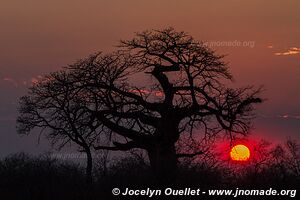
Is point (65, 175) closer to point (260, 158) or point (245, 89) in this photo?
point (245, 89)

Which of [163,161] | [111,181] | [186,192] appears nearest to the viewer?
[186,192]

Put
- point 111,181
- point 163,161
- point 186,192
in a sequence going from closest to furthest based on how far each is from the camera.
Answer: point 186,192
point 111,181
point 163,161

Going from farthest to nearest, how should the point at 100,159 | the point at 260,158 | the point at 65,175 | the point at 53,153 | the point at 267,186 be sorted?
1. the point at 260,158
2. the point at 100,159
3. the point at 53,153
4. the point at 65,175
5. the point at 267,186

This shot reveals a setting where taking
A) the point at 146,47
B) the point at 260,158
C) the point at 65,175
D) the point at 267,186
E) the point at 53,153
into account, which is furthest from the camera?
the point at 260,158

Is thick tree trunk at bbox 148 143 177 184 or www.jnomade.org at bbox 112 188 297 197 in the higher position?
thick tree trunk at bbox 148 143 177 184

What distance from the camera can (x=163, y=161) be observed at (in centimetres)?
2425

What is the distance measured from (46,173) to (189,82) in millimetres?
7867

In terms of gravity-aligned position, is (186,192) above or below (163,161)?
below

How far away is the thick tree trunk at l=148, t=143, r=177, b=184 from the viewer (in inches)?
887

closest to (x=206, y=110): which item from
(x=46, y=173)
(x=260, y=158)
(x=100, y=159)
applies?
(x=46, y=173)

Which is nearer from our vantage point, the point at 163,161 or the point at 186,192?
the point at 186,192

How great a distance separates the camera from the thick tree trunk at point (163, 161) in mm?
22523

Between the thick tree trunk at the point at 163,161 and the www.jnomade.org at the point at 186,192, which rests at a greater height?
the thick tree trunk at the point at 163,161

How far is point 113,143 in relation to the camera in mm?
26078
